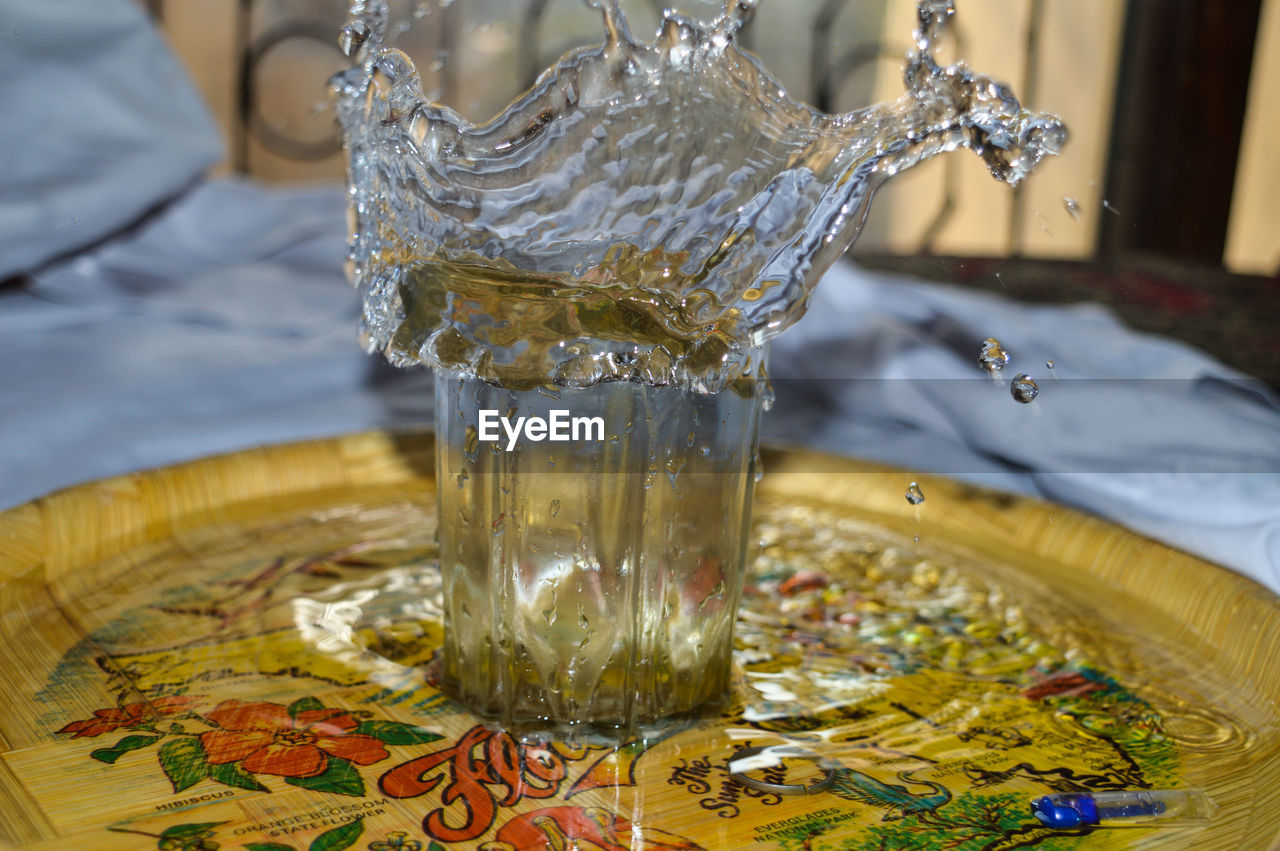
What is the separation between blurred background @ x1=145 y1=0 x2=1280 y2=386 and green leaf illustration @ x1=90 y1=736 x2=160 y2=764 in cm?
97

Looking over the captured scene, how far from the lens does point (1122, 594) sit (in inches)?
18.9

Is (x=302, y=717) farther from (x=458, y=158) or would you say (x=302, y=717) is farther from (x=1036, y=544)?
(x=1036, y=544)

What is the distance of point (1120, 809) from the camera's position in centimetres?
30

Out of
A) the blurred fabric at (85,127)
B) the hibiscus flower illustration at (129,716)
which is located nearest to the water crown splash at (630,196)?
the hibiscus flower illustration at (129,716)

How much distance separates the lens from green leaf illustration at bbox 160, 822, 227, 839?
0.28 m

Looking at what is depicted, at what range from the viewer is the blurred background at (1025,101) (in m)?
1.36

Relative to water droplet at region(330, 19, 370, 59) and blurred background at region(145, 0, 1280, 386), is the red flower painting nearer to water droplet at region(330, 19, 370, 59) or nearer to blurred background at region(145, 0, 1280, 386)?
water droplet at region(330, 19, 370, 59)

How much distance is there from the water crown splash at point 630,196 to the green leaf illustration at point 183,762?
0.13 meters

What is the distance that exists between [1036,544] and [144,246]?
893 millimetres

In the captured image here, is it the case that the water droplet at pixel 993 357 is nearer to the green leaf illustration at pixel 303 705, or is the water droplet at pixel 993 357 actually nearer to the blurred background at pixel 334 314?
the blurred background at pixel 334 314

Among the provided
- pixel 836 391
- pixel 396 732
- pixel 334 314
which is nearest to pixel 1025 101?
pixel 836 391

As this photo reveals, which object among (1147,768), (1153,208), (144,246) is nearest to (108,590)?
(1147,768)

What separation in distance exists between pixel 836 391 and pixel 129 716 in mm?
612

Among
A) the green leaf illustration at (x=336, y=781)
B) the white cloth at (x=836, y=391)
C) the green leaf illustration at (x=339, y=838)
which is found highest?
the white cloth at (x=836, y=391)
